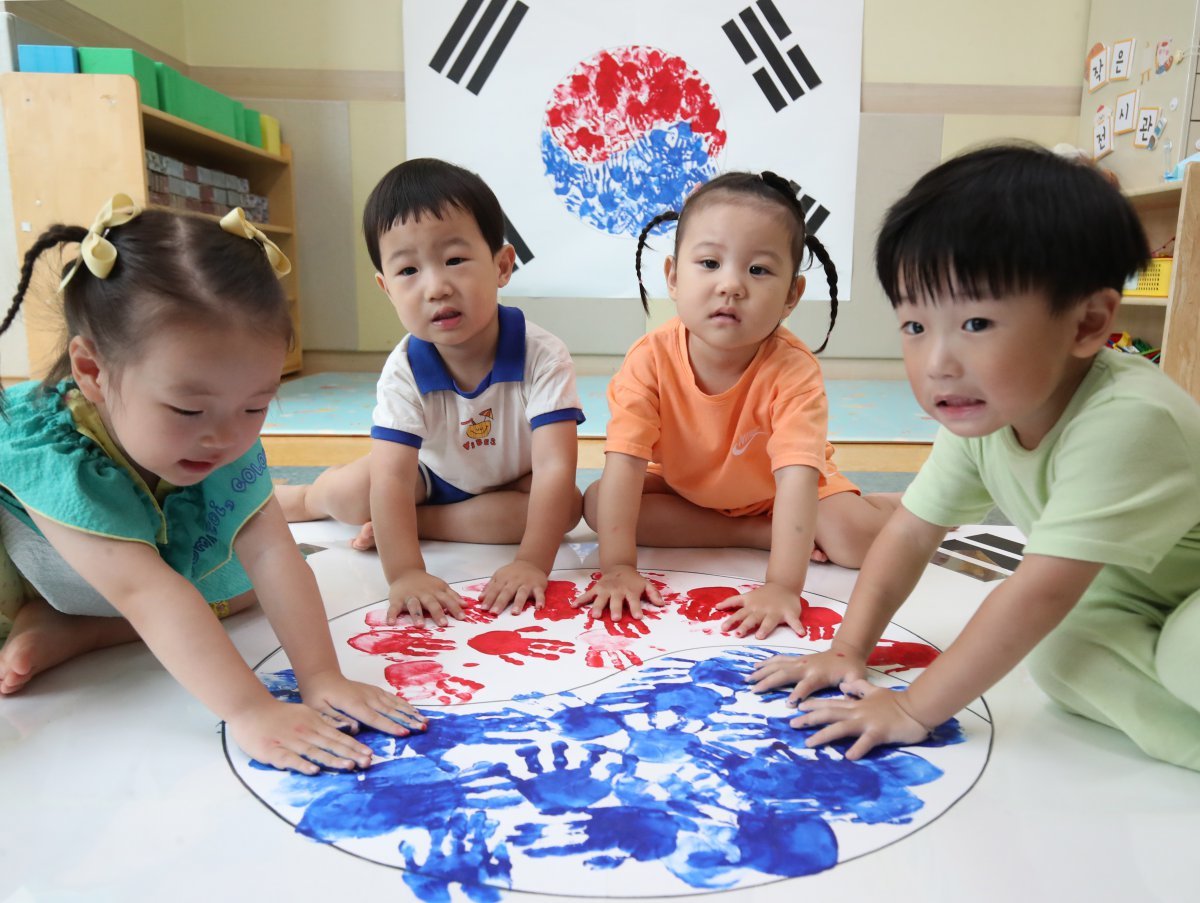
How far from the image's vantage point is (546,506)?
3.38 feet

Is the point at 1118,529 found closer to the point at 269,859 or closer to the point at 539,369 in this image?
the point at 269,859

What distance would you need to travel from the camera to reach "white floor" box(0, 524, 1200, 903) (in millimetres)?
489

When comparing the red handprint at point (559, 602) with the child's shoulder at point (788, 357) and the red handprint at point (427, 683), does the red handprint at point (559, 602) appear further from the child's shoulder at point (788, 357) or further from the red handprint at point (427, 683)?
the child's shoulder at point (788, 357)

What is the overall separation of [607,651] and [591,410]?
61.6 inches

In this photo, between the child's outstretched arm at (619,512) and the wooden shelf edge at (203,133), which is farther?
the wooden shelf edge at (203,133)

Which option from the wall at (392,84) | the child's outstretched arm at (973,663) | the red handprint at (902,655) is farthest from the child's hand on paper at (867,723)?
the wall at (392,84)

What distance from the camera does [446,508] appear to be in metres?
1.19

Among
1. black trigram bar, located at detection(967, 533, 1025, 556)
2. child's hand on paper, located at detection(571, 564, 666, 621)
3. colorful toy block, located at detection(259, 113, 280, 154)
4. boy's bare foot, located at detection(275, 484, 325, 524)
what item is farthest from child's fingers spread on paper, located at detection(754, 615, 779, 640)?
colorful toy block, located at detection(259, 113, 280, 154)

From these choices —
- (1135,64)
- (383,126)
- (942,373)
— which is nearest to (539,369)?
(942,373)

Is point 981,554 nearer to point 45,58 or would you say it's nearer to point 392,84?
point 45,58

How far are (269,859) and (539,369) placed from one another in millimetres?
676

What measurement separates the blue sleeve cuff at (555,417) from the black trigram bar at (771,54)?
251cm

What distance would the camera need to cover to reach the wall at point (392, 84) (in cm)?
305

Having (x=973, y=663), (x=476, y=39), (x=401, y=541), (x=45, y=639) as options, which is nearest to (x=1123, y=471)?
(x=973, y=663)
